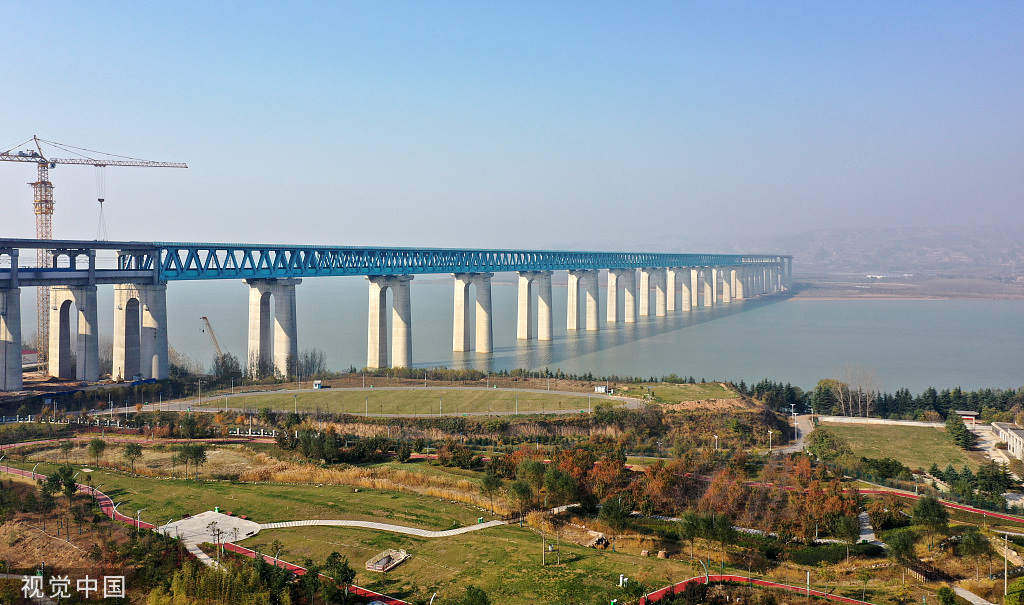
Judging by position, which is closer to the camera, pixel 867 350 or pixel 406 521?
pixel 406 521

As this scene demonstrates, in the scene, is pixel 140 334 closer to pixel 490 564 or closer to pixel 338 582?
pixel 338 582

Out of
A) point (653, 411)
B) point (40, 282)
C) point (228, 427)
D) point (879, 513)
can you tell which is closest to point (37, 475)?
point (228, 427)

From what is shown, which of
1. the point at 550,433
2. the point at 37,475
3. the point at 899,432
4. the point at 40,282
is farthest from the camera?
the point at 40,282

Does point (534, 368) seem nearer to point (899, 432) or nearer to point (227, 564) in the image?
point (899, 432)

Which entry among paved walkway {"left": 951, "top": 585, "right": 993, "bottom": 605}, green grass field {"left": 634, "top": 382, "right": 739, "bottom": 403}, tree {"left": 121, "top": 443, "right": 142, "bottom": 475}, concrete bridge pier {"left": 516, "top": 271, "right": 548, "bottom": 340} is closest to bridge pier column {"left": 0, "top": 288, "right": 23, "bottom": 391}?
tree {"left": 121, "top": 443, "right": 142, "bottom": 475}

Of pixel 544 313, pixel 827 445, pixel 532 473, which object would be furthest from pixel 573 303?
pixel 532 473

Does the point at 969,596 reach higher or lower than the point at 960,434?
lower

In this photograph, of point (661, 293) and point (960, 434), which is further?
point (661, 293)
